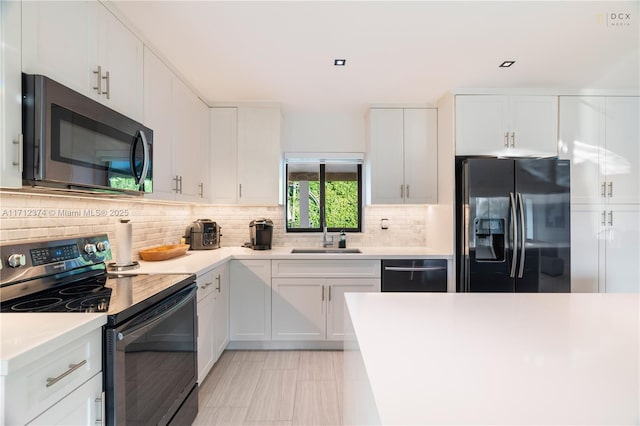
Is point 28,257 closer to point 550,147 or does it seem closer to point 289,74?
point 289,74

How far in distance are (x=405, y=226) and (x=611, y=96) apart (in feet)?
7.08

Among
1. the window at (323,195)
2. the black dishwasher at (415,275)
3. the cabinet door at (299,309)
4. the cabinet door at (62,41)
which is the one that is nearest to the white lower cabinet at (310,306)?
the cabinet door at (299,309)

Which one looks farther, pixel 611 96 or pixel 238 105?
pixel 238 105

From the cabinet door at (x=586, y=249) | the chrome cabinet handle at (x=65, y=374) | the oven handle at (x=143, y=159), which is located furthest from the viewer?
the cabinet door at (x=586, y=249)

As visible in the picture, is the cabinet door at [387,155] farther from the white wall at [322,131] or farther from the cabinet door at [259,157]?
the cabinet door at [259,157]

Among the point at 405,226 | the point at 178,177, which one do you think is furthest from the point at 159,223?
the point at 405,226

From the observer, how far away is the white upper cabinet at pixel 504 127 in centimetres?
273

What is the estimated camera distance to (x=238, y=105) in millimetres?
3125

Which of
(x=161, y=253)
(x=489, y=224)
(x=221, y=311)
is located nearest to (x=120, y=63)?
(x=161, y=253)

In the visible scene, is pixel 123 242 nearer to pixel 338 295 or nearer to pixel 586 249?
pixel 338 295

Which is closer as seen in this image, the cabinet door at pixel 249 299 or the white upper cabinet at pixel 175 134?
the white upper cabinet at pixel 175 134

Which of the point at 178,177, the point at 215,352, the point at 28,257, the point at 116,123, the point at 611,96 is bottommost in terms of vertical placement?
the point at 215,352

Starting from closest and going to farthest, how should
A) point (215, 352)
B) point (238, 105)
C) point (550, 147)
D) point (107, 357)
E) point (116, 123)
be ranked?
point (107, 357) → point (116, 123) → point (215, 352) → point (550, 147) → point (238, 105)

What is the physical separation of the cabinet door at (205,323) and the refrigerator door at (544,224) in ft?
8.02
